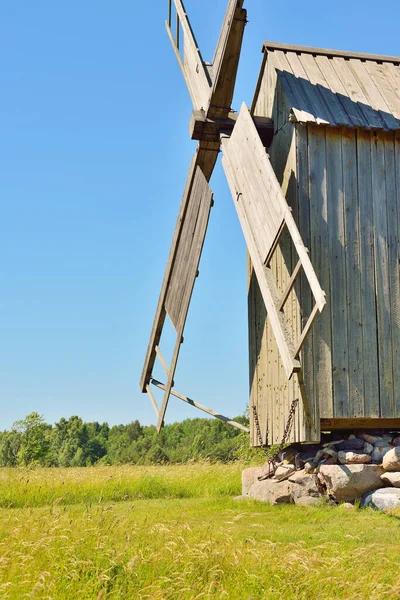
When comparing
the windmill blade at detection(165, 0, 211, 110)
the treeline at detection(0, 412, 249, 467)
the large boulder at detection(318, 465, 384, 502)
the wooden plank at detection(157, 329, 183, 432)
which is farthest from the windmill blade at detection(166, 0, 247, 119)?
the treeline at detection(0, 412, 249, 467)

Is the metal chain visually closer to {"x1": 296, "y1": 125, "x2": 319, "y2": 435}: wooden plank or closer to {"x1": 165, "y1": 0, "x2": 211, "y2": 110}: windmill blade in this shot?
{"x1": 296, "y1": 125, "x2": 319, "y2": 435}: wooden plank

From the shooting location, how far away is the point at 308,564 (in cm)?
530

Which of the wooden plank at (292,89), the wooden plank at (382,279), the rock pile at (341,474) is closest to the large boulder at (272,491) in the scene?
the rock pile at (341,474)

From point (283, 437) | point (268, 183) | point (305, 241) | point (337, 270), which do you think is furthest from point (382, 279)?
point (283, 437)

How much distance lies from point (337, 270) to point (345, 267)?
13cm

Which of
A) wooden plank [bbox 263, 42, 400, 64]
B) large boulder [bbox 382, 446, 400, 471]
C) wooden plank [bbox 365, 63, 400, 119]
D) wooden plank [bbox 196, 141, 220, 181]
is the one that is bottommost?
large boulder [bbox 382, 446, 400, 471]

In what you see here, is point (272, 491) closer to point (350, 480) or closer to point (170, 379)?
point (350, 480)

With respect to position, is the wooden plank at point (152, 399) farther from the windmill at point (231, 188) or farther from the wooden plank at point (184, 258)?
the wooden plank at point (184, 258)

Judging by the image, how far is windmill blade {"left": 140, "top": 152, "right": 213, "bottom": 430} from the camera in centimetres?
1188

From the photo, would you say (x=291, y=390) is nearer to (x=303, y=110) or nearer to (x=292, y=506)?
(x=292, y=506)

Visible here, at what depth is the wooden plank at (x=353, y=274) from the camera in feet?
32.4

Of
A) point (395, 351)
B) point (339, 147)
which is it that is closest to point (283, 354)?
point (395, 351)

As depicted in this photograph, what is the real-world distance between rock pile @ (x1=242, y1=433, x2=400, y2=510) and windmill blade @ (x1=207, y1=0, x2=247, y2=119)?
5.41m

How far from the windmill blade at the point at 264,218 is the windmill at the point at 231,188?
12 mm
